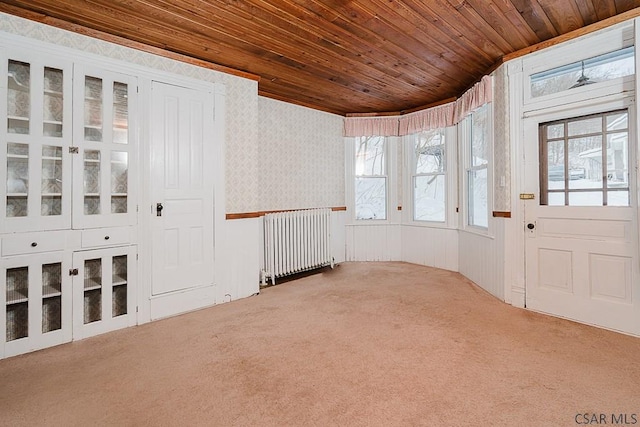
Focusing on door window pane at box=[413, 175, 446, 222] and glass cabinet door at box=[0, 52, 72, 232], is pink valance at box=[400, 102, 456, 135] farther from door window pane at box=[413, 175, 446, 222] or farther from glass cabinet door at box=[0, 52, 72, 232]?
glass cabinet door at box=[0, 52, 72, 232]

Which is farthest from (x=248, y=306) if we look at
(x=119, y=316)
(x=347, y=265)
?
(x=347, y=265)

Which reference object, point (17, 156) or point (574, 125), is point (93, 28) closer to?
point (17, 156)

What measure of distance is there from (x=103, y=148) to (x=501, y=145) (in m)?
3.71

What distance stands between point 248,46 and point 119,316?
8.57 feet

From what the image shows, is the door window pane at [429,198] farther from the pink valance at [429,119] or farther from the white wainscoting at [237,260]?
the white wainscoting at [237,260]

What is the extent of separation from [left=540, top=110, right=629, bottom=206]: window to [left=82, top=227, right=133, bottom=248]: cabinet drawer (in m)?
3.75

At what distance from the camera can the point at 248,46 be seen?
9.73ft

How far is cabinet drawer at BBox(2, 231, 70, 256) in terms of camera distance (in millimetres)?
2312

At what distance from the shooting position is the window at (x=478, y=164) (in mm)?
3823

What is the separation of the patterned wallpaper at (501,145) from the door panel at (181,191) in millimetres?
2953

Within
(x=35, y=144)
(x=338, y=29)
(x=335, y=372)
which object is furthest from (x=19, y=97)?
(x=335, y=372)

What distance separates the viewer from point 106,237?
2.72 metres

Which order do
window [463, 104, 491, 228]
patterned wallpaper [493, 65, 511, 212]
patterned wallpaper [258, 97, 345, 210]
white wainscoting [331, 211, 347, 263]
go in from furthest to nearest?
white wainscoting [331, 211, 347, 263], patterned wallpaper [258, 97, 345, 210], window [463, 104, 491, 228], patterned wallpaper [493, 65, 511, 212]

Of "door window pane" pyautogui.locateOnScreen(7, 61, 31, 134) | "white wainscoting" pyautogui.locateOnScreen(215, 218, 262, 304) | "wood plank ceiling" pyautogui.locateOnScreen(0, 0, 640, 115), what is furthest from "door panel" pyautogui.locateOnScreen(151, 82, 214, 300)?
"door window pane" pyautogui.locateOnScreen(7, 61, 31, 134)
